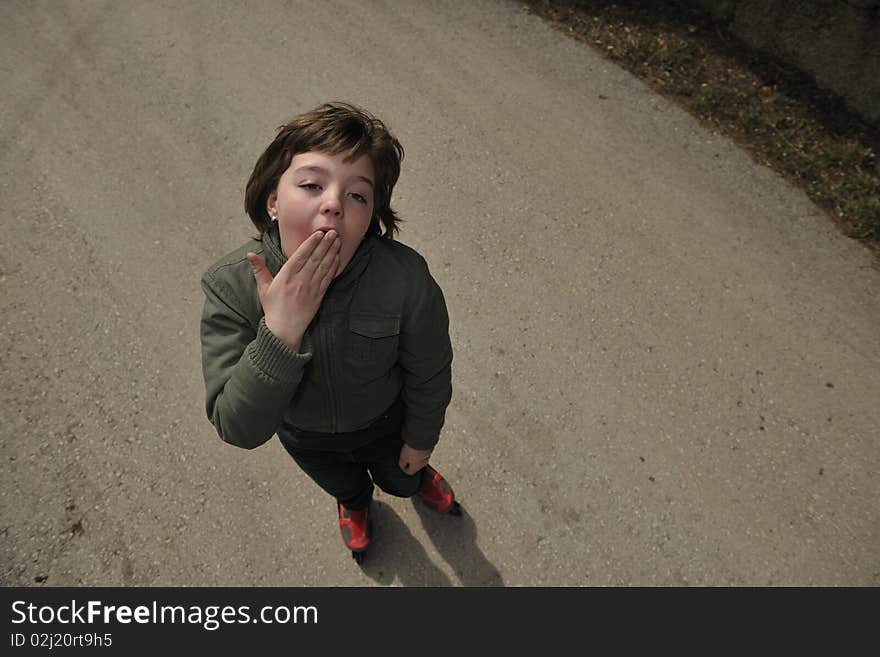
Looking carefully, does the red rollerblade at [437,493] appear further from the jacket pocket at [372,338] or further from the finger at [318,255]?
the finger at [318,255]

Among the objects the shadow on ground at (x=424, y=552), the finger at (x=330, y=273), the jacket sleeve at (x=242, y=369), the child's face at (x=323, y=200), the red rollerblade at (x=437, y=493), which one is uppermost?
the child's face at (x=323, y=200)

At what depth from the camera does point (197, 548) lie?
9.30ft

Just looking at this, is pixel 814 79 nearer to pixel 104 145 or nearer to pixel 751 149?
pixel 751 149

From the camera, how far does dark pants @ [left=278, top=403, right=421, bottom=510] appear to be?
2131 mm

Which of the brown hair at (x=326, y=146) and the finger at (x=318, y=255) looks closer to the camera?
the finger at (x=318, y=255)

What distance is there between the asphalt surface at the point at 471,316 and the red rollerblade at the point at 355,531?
101mm

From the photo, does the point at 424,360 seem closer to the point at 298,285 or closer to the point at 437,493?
the point at 298,285

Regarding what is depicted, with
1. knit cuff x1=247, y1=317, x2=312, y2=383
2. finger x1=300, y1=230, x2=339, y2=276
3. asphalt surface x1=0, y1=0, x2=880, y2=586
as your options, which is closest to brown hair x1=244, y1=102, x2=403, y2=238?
finger x1=300, y1=230, x2=339, y2=276

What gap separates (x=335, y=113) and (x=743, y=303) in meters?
2.63

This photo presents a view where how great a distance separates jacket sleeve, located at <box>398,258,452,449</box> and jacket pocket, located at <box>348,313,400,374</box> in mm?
41

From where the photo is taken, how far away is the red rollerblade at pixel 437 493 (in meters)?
2.86

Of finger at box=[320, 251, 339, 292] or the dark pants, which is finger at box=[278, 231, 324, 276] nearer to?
finger at box=[320, 251, 339, 292]

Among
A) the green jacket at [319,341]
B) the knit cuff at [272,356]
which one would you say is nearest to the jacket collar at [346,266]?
the green jacket at [319,341]
